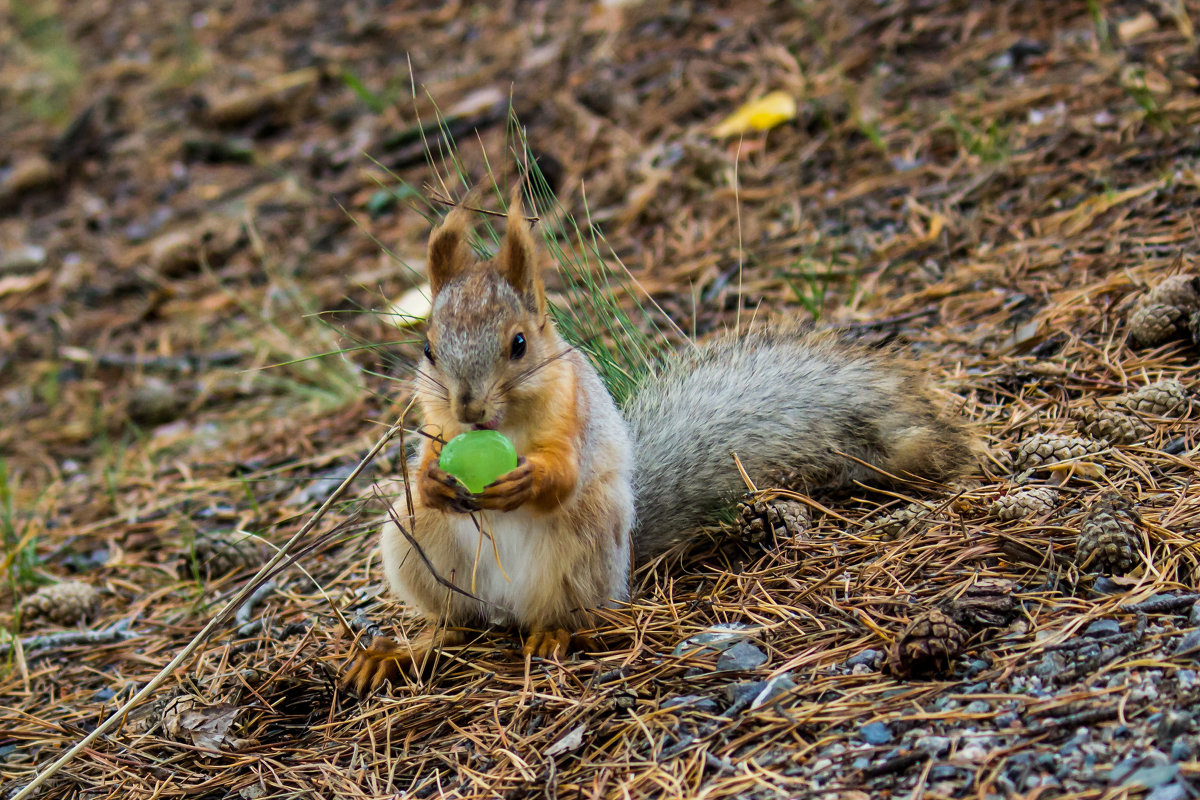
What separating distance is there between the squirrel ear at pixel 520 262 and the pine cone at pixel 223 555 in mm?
1103

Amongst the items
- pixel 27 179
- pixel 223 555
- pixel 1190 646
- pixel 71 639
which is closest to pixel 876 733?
pixel 1190 646

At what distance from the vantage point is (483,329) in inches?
73.5

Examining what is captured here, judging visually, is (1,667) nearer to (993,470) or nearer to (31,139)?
(993,470)

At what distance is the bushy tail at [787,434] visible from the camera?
2178 mm

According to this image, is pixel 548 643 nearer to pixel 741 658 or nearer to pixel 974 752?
pixel 741 658

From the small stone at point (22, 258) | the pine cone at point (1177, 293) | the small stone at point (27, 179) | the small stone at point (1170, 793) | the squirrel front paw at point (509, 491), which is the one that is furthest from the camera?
the small stone at point (27, 179)

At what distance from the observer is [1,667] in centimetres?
249

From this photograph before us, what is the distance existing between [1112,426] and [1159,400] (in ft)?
0.43

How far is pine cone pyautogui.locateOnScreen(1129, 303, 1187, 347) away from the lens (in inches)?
94.2

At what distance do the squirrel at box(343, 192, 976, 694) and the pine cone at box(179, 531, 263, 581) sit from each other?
0.72m

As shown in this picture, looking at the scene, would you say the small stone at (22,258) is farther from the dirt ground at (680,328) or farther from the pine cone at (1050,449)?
the pine cone at (1050,449)

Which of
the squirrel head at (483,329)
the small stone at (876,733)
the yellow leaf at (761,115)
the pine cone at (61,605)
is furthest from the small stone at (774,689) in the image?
the yellow leaf at (761,115)

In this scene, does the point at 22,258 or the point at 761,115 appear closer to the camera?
the point at 761,115

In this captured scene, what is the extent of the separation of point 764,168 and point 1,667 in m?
2.86
